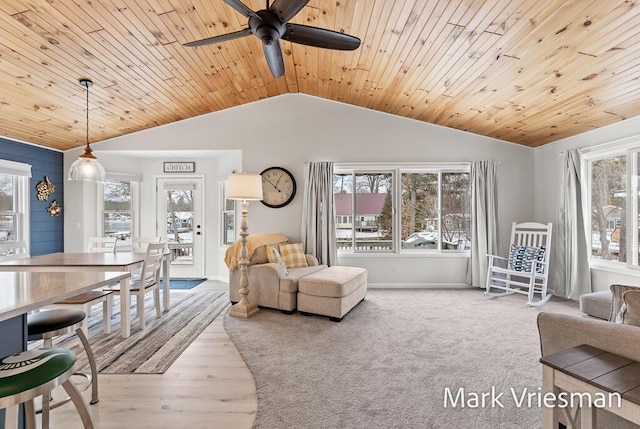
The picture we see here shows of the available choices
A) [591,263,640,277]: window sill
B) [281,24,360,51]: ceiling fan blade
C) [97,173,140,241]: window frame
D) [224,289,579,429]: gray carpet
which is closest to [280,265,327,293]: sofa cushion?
[224,289,579,429]: gray carpet

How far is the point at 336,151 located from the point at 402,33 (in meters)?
2.33

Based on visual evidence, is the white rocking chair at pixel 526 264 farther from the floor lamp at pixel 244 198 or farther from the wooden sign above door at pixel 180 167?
the wooden sign above door at pixel 180 167

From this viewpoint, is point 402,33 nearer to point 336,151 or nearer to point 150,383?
point 336,151

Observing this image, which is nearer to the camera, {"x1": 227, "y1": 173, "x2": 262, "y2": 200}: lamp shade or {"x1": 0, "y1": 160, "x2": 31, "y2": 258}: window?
{"x1": 227, "y1": 173, "x2": 262, "y2": 200}: lamp shade

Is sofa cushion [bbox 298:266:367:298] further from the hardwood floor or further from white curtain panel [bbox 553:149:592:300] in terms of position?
white curtain panel [bbox 553:149:592:300]

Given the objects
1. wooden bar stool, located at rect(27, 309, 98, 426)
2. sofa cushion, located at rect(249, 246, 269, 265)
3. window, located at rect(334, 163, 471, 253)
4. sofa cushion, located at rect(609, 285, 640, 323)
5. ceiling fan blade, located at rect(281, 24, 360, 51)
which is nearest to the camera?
sofa cushion, located at rect(609, 285, 640, 323)

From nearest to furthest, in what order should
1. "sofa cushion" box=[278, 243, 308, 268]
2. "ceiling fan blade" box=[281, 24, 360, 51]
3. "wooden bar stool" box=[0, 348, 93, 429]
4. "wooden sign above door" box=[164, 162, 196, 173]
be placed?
"wooden bar stool" box=[0, 348, 93, 429]
"ceiling fan blade" box=[281, 24, 360, 51]
"sofa cushion" box=[278, 243, 308, 268]
"wooden sign above door" box=[164, 162, 196, 173]

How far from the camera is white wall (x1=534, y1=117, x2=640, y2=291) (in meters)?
3.74

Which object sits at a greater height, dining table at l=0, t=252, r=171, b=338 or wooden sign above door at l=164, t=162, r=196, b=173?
wooden sign above door at l=164, t=162, r=196, b=173

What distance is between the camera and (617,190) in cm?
393

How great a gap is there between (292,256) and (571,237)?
3860 mm

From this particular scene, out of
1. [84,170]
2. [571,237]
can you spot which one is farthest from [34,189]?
[571,237]

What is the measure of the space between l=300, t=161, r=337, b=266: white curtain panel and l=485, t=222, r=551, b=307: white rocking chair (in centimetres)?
237

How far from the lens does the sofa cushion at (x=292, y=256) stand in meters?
4.41
